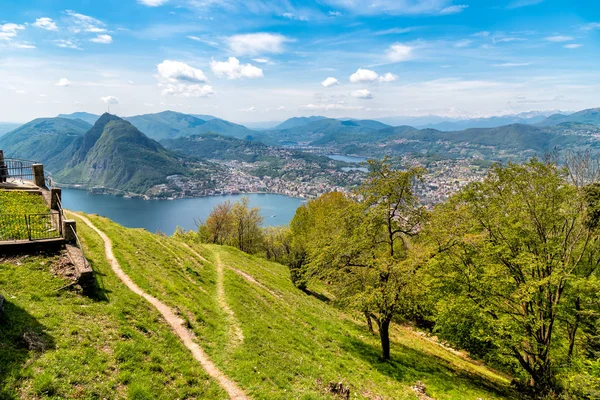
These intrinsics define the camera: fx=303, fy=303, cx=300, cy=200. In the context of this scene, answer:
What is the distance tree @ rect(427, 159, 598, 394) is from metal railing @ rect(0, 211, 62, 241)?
23105mm

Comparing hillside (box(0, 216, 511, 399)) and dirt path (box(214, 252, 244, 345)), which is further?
dirt path (box(214, 252, 244, 345))

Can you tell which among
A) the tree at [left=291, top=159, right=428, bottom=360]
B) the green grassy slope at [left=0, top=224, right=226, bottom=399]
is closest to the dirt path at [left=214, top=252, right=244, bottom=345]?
the green grassy slope at [left=0, top=224, right=226, bottom=399]

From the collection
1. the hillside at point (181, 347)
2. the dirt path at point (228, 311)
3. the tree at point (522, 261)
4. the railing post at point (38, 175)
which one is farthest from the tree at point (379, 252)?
the railing post at point (38, 175)

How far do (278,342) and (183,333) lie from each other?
205 inches

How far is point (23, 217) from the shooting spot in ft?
65.2

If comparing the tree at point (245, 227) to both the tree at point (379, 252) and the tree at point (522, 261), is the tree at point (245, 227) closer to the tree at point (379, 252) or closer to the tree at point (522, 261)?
the tree at point (379, 252)

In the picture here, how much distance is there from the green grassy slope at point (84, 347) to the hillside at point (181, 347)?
0.04m

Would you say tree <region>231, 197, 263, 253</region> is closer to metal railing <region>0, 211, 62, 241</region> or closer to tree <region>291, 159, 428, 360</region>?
metal railing <region>0, 211, 62, 241</region>

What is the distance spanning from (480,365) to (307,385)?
944 inches

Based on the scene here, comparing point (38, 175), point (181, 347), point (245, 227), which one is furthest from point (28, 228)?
point (245, 227)

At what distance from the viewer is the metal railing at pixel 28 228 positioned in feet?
55.7

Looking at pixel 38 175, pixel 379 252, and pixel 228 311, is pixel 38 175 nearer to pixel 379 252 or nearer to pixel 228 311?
pixel 228 311

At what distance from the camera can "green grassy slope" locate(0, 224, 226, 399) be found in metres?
9.13

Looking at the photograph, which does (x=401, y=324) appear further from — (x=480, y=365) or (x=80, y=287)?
(x=80, y=287)
